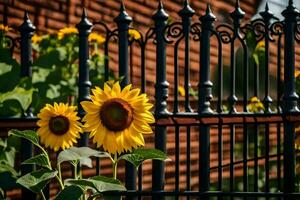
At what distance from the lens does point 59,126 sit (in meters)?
3.18

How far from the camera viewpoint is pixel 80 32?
4.49m

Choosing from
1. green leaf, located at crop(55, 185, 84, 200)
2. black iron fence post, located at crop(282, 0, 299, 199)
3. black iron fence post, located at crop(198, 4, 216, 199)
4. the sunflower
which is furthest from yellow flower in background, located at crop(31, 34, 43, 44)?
green leaf, located at crop(55, 185, 84, 200)

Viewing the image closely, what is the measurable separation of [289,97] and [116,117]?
2.41 meters

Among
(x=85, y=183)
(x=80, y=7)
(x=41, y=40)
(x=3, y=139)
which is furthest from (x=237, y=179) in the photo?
(x=85, y=183)

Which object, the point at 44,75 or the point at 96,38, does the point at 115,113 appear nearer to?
the point at 44,75

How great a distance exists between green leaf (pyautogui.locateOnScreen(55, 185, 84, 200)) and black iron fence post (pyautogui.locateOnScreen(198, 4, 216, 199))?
6.19 feet

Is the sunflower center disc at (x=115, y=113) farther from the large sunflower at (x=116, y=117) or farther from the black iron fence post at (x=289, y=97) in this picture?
the black iron fence post at (x=289, y=97)

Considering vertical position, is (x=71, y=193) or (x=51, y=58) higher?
(x=51, y=58)

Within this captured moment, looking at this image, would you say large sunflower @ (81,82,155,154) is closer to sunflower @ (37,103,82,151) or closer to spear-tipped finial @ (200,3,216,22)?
sunflower @ (37,103,82,151)

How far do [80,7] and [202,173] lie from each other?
235 centimetres

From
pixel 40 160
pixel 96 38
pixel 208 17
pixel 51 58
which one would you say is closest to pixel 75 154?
pixel 40 160

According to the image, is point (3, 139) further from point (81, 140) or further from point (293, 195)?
point (293, 195)

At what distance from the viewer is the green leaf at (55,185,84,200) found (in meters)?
2.83

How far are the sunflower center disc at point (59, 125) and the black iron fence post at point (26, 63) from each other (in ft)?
3.93
